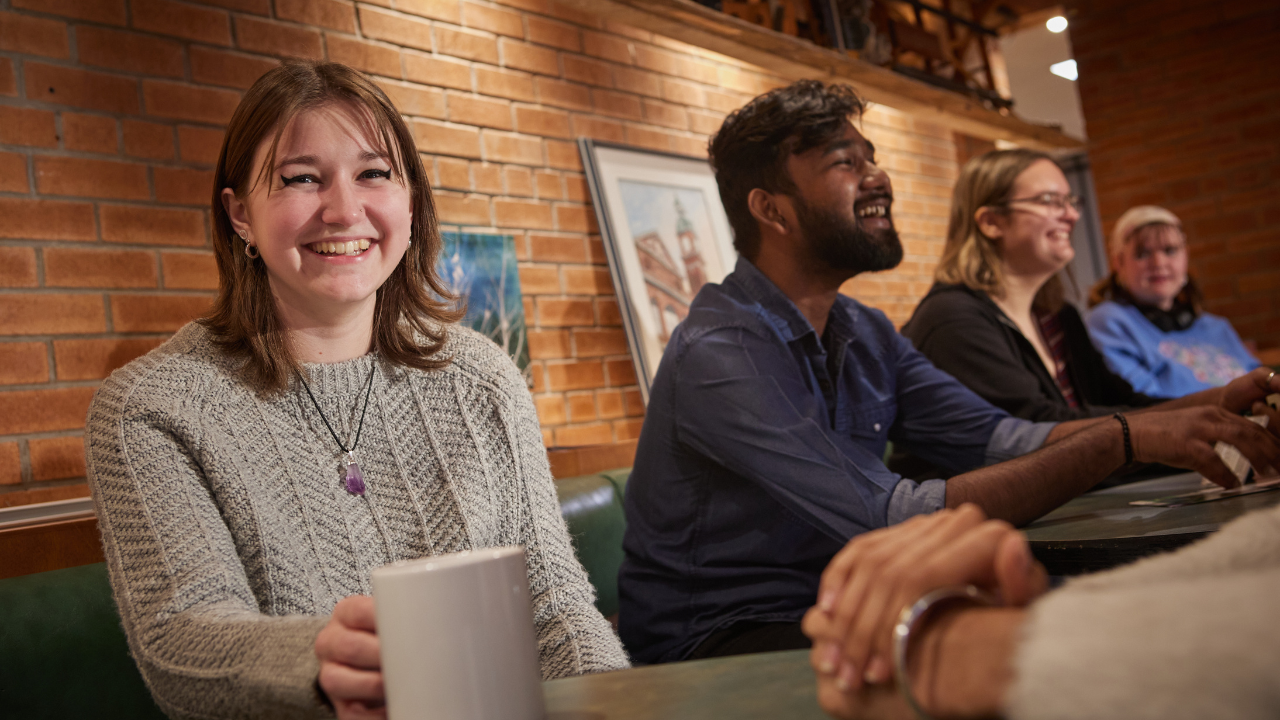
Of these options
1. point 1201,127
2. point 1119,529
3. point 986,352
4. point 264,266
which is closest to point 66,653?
point 264,266

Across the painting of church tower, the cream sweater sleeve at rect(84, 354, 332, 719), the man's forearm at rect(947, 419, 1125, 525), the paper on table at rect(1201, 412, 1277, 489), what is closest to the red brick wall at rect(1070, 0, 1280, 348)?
the painting of church tower

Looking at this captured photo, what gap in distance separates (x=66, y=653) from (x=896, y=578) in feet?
3.71

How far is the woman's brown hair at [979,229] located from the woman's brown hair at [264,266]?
1801 millimetres

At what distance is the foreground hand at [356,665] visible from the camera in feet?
2.27

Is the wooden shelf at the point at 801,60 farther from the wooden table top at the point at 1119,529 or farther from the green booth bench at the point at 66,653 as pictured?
the green booth bench at the point at 66,653

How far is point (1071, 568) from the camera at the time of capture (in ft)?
3.77

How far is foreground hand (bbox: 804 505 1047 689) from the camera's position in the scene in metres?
0.50

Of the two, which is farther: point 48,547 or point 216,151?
point 216,151

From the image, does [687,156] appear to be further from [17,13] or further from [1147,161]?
[1147,161]

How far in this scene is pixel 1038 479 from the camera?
147 centimetres

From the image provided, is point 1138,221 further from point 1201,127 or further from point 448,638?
point 448,638

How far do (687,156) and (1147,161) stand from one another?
382 cm

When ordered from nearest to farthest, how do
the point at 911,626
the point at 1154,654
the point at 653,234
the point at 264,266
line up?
the point at 1154,654, the point at 911,626, the point at 264,266, the point at 653,234

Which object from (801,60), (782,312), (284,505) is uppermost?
(801,60)
